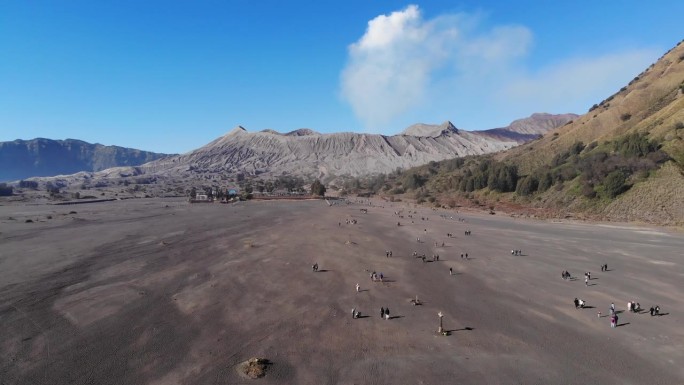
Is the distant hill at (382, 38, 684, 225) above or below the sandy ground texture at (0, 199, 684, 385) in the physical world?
above

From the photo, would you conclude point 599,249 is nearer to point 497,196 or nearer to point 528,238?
point 528,238

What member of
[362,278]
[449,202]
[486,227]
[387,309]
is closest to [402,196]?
[449,202]

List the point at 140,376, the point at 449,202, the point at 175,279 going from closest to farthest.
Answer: the point at 140,376
the point at 175,279
the point at 449,202

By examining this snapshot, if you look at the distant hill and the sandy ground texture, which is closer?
the sandy ground texture

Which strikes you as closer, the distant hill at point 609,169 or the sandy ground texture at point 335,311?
the sandy ground texture at point 335,311
